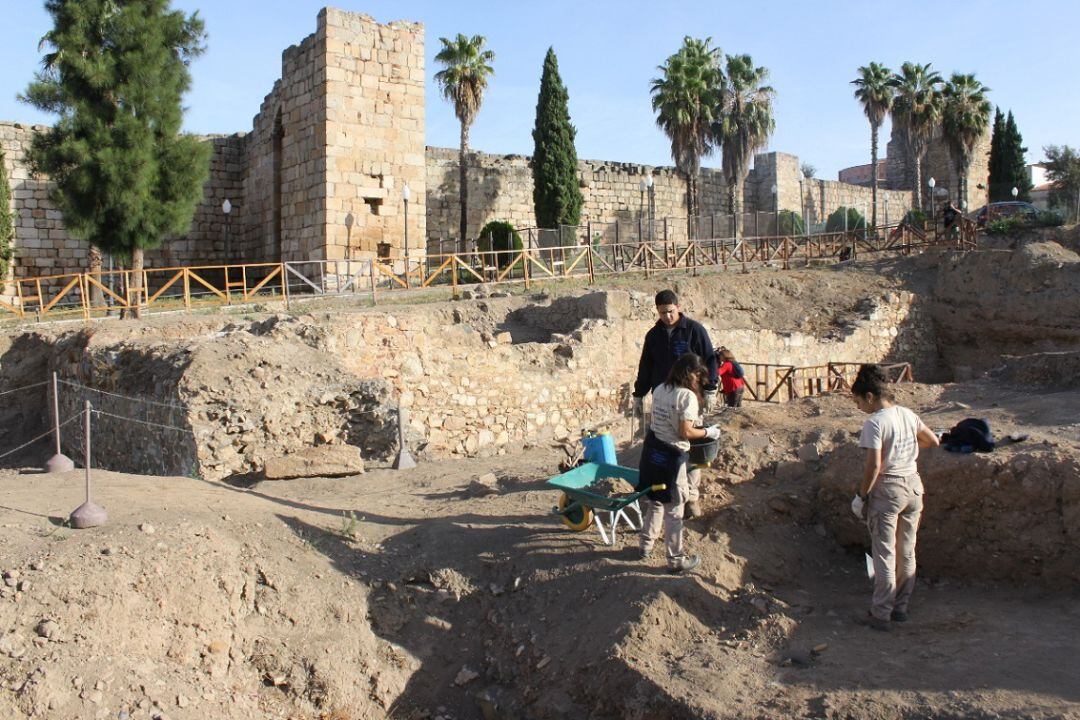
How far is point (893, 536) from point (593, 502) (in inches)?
78.5

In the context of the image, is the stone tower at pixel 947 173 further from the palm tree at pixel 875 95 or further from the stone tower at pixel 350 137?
the stone tower at pixel 350 137

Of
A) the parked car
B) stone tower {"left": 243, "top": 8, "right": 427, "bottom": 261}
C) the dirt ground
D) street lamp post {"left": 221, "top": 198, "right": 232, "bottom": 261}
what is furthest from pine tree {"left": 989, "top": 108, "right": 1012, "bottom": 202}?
the dirt ground

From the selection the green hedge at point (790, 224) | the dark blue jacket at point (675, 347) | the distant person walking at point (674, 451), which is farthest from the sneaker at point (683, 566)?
the green hedge at point (790, 224)

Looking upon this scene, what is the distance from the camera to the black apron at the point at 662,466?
6109 millimetres

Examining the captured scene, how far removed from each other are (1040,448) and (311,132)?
18431 mm

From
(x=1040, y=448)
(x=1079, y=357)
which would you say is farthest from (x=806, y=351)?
(x=1040, y=448)

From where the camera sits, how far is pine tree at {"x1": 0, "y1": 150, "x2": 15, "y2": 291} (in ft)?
74.1

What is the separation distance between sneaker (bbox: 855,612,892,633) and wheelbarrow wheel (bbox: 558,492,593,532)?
199 cm

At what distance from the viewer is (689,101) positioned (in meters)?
32.0

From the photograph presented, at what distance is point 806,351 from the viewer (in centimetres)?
1809

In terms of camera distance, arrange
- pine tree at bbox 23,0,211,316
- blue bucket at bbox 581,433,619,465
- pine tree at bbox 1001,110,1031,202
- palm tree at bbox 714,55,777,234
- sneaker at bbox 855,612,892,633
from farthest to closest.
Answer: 1. pine tree at bbox 1001,110,1031,202
2. palm tree at bbox 714,55,777,234
3. pine tree at bbox 23,0,211,316
4. blue bucket at bbox 581,433,619,465
5. sneaker at bbox 855,612,892,633

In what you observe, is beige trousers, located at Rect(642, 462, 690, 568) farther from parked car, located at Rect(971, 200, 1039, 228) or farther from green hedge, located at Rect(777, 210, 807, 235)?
green hedge, located at Rect(777, 210, 807, 235)

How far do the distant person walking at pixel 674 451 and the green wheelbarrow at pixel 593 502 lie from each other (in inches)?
4.2

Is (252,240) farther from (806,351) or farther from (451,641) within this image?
(451,641)
